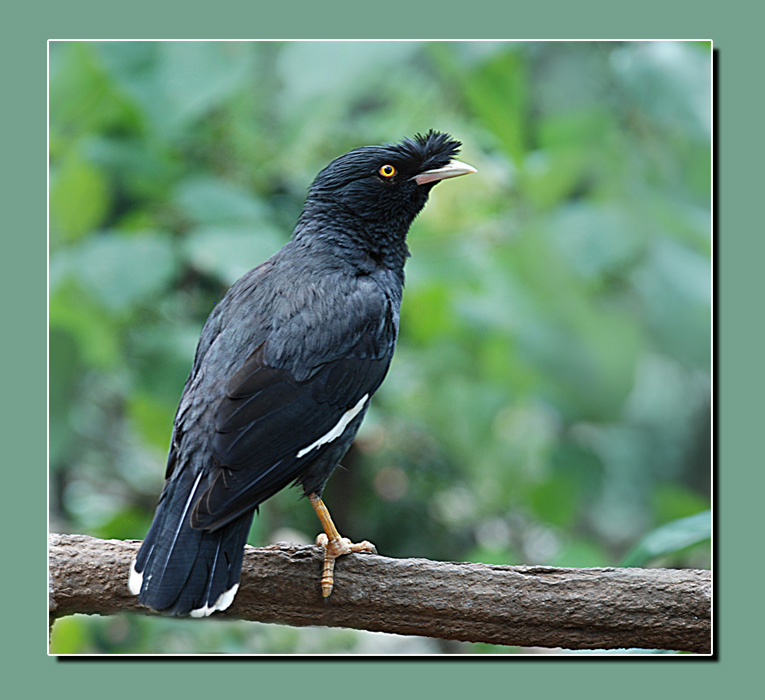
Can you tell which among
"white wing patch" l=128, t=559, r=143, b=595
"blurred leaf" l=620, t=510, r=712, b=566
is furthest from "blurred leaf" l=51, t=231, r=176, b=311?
"blurred leaf" l=620, t=510, r=712, b=566

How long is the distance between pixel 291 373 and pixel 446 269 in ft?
4.98

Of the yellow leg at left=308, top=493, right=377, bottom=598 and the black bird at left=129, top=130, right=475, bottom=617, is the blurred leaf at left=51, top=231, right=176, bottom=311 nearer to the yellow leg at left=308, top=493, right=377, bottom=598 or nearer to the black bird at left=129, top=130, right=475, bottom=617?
the black bird at left=129, top=130, right=475, bottom=617

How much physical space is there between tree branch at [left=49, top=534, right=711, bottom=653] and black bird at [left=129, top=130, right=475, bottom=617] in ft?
0.33

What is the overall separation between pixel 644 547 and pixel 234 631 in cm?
162

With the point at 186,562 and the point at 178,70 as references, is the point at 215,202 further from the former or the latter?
the point at 186,562

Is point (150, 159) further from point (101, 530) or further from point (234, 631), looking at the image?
point (234, 631)

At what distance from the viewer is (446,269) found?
14.4ft

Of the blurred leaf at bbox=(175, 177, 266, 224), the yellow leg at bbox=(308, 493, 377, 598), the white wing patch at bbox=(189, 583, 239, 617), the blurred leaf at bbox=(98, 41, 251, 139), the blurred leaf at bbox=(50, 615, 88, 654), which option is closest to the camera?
the white wing patch at bbox=(189, 583, 239, 617)

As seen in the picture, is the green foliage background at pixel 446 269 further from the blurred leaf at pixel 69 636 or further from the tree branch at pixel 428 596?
the tree branch at pixel 428 596

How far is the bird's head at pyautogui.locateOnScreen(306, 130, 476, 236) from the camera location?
3463mm

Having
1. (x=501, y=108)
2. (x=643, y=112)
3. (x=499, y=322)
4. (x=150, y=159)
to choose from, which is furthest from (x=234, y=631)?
(x=643, y=112)

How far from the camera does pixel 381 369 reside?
3.22 meters

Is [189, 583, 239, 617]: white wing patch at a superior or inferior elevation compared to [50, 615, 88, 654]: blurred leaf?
superior
